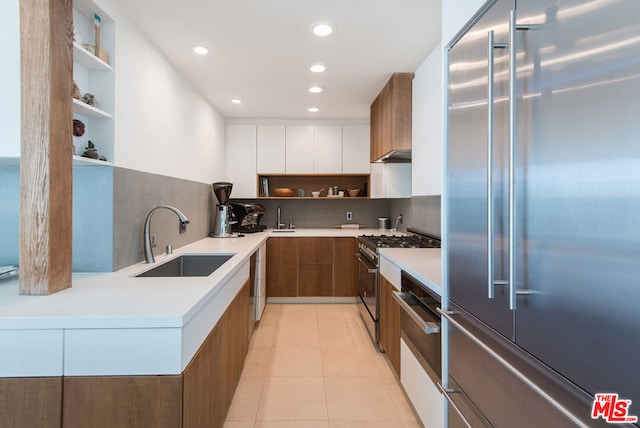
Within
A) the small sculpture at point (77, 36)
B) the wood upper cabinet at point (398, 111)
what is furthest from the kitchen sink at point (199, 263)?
the wood upper cabinet at point (398, 111)

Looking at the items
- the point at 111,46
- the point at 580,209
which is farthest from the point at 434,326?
the point at 111,46

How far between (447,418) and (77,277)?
1869 millimetres

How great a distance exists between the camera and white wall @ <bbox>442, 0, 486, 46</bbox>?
1.13 meters

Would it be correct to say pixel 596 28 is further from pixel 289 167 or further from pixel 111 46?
Result: pixel 289 167

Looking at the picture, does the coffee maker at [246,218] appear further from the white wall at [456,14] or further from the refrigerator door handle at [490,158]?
the refrigerator door handle at [490,158]

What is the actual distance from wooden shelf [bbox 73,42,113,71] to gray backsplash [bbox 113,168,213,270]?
54 cm

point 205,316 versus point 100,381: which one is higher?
point 205,316

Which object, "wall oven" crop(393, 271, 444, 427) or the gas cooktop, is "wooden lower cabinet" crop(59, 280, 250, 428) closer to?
"wall oven" crop(393, 271, 444, 427)

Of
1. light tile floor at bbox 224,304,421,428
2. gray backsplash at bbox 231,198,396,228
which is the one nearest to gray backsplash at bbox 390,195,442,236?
gray backsplash at bbox 231,198,396,228

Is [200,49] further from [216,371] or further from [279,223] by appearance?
[279,223]

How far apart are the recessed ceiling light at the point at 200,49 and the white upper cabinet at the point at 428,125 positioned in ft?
5.42

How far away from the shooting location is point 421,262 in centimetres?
198

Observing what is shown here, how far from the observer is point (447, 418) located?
1354 mm

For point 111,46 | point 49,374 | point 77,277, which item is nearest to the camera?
→ point 49,374
